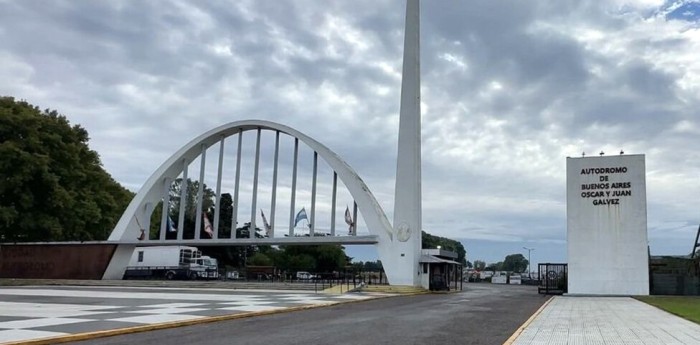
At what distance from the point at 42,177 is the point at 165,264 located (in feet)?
59.5

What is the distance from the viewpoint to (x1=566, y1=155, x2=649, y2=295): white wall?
38.2m

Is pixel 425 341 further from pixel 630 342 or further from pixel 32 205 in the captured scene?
pixel 32 205

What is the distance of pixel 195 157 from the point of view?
60281 mm

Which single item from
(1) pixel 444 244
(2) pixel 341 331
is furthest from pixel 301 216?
(1) pixel 444 244

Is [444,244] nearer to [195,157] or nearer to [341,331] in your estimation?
[195,157]

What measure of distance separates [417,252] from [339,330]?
31612mm

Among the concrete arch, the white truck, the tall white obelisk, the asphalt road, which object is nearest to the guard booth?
the tall white obelisk

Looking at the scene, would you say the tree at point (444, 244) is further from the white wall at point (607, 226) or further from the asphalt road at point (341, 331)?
the asphalt road at point (341, 331)

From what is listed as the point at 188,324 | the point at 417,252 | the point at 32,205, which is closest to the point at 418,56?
the point at 417,252

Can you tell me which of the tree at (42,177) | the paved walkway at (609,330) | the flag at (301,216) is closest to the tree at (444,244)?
the flag at (301,216)

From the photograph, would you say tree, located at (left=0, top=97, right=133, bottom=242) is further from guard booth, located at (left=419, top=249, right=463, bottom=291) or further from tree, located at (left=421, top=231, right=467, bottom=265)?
tree, located at (left=421, top=231, right=467, bottom=265)

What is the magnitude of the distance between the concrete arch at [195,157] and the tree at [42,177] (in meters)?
10.4

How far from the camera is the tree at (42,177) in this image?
37.8 meters

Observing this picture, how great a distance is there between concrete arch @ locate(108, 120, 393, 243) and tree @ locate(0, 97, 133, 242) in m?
10.4
